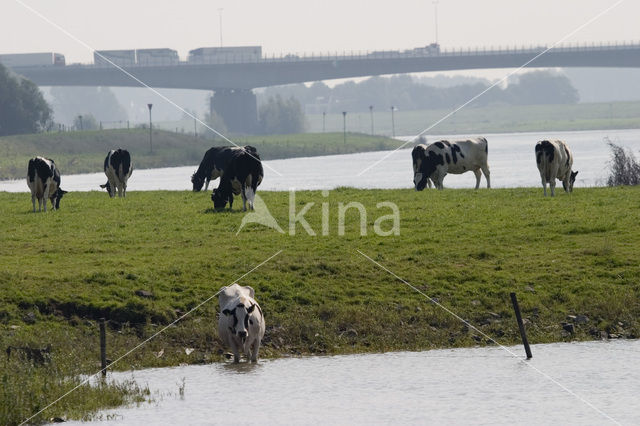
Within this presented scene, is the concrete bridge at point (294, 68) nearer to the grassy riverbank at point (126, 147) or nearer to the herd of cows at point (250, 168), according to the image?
the grassy riverbank at point (126, 147)

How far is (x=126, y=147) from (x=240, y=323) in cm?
11832

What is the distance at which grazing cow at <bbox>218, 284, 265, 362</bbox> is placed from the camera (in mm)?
17750

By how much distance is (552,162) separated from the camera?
33969 mm

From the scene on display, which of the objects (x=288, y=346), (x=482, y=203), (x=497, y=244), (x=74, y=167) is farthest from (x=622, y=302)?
(x=74, y=167)

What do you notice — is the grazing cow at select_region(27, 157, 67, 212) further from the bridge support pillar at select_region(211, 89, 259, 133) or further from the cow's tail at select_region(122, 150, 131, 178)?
the bridge support pillar at select_region(211, 89, 259, 133)

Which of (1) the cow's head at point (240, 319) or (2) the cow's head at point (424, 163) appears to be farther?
(2) the cow's head at point (424, 163)

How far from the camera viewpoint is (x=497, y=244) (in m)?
25.5

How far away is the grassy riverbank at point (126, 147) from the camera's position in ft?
378

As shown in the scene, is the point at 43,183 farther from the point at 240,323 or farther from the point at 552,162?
the point at 240,323

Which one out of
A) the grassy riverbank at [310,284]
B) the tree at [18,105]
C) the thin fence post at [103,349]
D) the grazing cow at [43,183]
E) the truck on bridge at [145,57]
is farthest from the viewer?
the truck on bridge at [145,57]

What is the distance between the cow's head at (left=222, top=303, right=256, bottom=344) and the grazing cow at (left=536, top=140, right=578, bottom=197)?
58.8 ft

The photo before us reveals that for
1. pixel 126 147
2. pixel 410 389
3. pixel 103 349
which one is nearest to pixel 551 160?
pixel 410 389

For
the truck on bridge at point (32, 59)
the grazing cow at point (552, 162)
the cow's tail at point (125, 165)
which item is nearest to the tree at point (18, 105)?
the truck on bridge at point (32, 59)

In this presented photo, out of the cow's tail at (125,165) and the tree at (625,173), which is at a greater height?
the cow's tail at (125,165)
